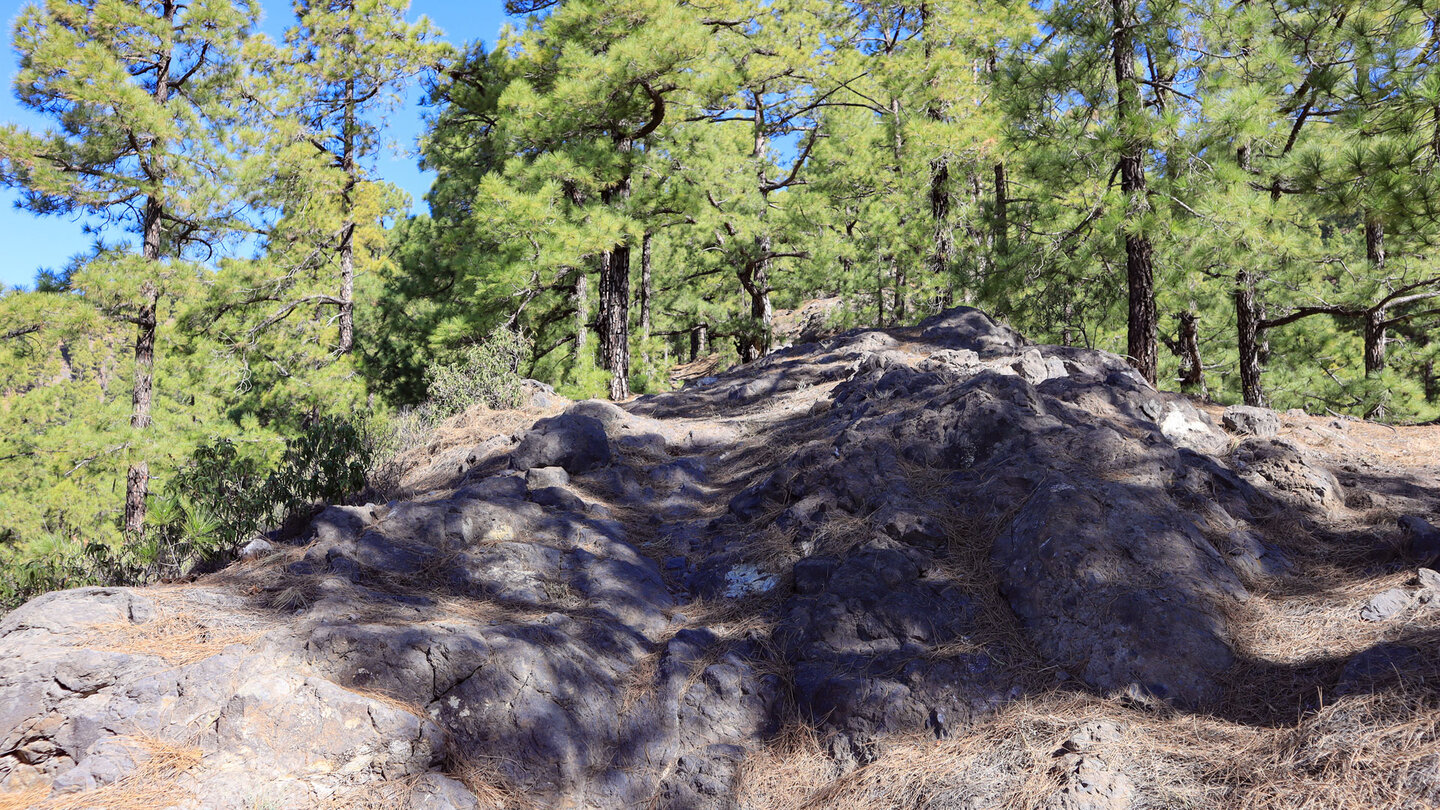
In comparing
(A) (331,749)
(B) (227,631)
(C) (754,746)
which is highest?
(B) (227,631)

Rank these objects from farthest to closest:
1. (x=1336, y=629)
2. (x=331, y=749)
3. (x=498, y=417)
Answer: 1. (x=498, y=417)
2. (x=1336, y=629)
3. (x=331, y=749)

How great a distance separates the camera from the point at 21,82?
9664 millimetres

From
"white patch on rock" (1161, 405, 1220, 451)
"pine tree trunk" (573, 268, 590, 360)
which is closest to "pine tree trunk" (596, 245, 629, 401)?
"pine tree trunk" (573, 268, 590, 360)

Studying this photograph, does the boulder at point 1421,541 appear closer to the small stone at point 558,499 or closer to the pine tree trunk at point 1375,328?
the small stone at point 558,499

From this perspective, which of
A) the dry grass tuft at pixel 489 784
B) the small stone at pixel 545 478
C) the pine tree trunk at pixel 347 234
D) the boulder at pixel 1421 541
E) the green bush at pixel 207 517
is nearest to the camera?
the dry grass tuft at pixel 489 784

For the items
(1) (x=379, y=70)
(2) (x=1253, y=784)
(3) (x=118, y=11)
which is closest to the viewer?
(2) (x=1253, y=784)

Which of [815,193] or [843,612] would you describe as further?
[815,193]

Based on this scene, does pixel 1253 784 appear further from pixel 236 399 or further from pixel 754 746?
pixel 236 399

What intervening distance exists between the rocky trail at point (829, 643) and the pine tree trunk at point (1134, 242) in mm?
2611

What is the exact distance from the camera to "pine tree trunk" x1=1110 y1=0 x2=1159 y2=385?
25.6ft

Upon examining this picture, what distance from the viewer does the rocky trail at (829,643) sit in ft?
9.21

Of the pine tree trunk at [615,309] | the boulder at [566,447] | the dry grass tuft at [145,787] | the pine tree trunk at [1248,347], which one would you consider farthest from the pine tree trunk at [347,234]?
the pine tree trunk at [1248,347]

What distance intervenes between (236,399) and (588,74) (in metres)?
9.37

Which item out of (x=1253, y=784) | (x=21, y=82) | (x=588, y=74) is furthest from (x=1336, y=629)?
(x=21, y=82)
